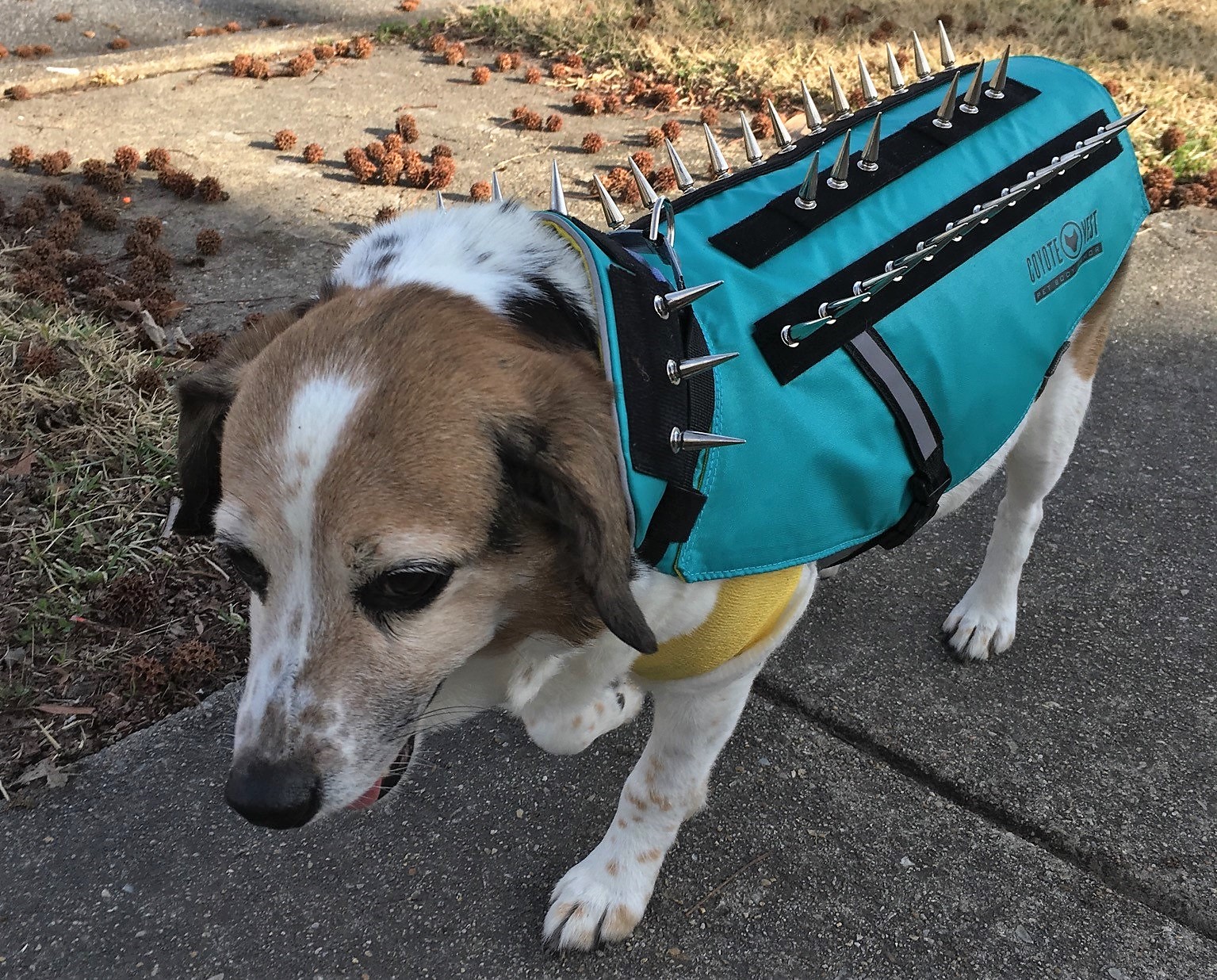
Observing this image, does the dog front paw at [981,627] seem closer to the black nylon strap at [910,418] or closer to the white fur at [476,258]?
the black nylon strap at [910,418]

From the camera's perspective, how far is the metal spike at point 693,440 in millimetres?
1728

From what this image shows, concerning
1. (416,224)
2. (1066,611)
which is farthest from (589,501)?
(1066,611)

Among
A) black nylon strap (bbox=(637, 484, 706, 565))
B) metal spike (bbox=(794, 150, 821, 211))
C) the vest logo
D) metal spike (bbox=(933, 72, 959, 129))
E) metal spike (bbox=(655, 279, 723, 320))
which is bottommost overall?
black nylon strap (bbox=(637, 484, 706, 565))

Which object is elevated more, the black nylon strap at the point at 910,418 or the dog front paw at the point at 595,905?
the black nylon strap at the point at 910,418

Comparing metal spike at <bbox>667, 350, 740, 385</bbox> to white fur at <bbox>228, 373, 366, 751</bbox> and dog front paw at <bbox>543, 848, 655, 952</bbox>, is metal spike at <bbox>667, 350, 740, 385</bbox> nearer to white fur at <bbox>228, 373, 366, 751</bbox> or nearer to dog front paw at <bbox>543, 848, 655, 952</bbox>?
white fur at <bbox>228, 373, 366, 751</bbox>

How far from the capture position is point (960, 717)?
2.90m

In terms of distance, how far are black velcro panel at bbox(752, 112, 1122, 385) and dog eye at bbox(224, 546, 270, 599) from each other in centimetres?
105

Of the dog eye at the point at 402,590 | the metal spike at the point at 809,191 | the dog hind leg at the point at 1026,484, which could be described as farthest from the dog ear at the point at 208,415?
the dog hind leg at the point at 1026,484

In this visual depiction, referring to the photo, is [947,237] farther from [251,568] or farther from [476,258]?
[251,568]

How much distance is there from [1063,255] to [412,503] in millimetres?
1813

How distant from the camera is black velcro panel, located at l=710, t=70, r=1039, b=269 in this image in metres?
2.13

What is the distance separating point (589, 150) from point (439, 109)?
3.98 feet

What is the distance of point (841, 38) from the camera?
679 cm

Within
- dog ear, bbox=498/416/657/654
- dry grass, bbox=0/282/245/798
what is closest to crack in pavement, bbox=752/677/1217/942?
dog ear, bbox=498/416/657/654
